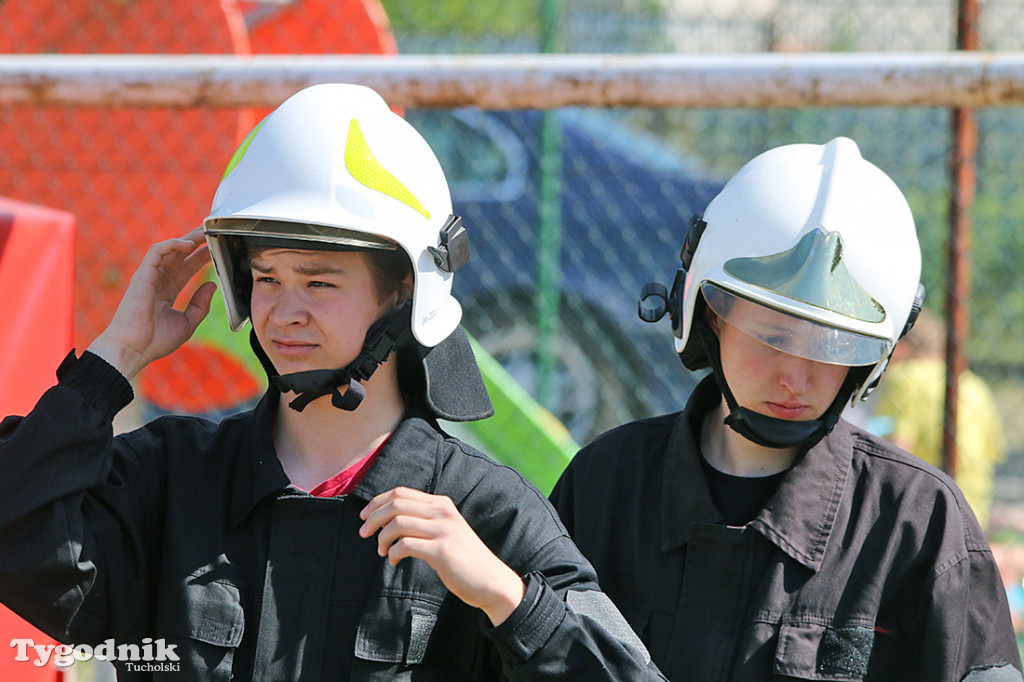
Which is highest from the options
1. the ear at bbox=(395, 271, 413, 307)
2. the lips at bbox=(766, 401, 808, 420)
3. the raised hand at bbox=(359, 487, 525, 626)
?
the ear at bbox=(395, 271, 413, 307)

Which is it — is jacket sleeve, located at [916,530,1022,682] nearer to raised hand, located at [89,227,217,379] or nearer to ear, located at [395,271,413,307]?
ear, located at [395,271,413,307]

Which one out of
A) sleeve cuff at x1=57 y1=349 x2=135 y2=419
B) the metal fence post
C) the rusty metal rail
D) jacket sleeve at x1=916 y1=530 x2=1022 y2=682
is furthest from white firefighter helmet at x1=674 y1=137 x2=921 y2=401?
the metal fence post

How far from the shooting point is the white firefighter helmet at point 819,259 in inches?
77.1

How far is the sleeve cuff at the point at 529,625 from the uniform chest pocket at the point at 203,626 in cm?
40

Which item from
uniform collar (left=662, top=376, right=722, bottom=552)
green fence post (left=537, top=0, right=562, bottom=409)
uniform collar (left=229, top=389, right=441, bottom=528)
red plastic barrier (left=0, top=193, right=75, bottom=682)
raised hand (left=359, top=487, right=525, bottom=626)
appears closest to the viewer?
raised hand (left=359, top=487, right=525, bottom=626)

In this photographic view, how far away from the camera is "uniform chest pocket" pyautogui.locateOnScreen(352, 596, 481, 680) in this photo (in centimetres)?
173

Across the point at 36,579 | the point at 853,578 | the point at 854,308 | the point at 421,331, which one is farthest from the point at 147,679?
the point at 854,308

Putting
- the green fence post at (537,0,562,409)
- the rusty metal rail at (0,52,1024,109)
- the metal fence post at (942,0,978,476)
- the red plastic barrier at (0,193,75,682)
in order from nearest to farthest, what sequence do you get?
the red plastic barrier at (0,193,75,682), the rusty metal rail at (0,52,1024,109), the metal fence post at (942,0,978,476), the green fence post at (537,0,562,409)

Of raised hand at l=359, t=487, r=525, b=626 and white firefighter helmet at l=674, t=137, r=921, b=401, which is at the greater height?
white firefighter helmet at l=674, t=137, r=921, b=401

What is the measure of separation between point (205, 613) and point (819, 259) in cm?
117

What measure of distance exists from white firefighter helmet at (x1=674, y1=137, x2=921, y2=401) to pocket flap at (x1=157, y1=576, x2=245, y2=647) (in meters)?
0.99

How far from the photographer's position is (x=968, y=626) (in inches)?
75.2

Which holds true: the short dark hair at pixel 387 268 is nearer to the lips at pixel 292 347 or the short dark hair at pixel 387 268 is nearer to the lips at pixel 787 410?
the lips at pixel 292 347

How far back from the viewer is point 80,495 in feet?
5.63
